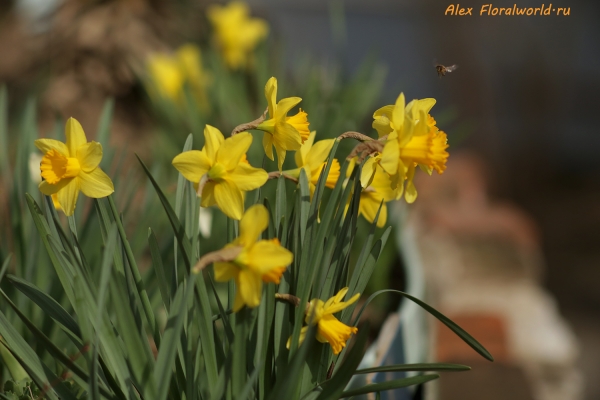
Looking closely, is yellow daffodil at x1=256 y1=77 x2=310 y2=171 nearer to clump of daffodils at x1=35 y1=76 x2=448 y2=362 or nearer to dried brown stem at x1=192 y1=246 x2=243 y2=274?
clump of daffodils at x1=35 y1=76 x2=448 y2=362

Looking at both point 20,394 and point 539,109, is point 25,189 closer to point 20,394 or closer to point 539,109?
point 20,394

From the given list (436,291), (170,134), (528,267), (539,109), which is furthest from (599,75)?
(170,134)

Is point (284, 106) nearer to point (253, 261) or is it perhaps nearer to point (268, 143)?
point (268, 143)

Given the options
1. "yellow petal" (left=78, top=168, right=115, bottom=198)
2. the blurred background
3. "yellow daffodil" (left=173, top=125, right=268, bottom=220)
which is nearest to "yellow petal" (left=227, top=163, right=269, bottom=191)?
"yellow daffodil" (left=173, top=125, right=268, bottom=220)

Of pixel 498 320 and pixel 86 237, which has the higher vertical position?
pixel 498 320

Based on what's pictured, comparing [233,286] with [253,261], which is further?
[233,286]

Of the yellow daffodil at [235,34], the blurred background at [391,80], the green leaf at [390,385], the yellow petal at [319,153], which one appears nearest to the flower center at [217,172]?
the yellow petal at [319,153]

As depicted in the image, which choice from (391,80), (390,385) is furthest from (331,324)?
(391,80)
